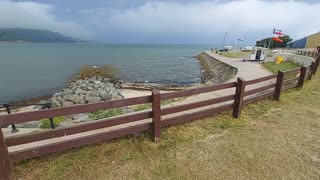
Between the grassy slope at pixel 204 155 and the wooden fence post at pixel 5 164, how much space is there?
0.25 m

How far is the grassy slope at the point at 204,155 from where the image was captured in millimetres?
4164

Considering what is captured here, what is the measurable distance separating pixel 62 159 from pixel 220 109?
4351mm

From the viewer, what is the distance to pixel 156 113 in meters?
5.00

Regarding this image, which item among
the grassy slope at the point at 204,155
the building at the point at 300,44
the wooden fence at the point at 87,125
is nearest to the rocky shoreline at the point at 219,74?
the grassy slope at the point at 204,155

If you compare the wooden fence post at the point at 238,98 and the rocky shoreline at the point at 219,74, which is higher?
the wooden fence post at the point at 238,98

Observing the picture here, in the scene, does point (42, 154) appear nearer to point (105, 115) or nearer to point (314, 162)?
point (105, 115)

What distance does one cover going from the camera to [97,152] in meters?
4.74

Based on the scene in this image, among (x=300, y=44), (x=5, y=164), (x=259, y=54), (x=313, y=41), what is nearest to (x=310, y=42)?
(x=313, y=41)

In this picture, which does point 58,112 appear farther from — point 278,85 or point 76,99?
point 76,99

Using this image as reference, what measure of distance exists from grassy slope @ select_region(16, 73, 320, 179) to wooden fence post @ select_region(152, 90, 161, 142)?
0.75 feet

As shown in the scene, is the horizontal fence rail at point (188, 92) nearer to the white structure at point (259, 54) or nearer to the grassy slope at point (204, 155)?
the grassy slope at point (204, 155)

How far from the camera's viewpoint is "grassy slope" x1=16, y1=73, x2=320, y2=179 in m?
4.16

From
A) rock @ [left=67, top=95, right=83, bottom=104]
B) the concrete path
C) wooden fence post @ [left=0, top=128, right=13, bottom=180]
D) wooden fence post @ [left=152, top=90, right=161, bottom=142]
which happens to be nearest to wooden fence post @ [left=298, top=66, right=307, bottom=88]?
the concrete path

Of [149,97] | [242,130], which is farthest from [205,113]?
[149,97]
